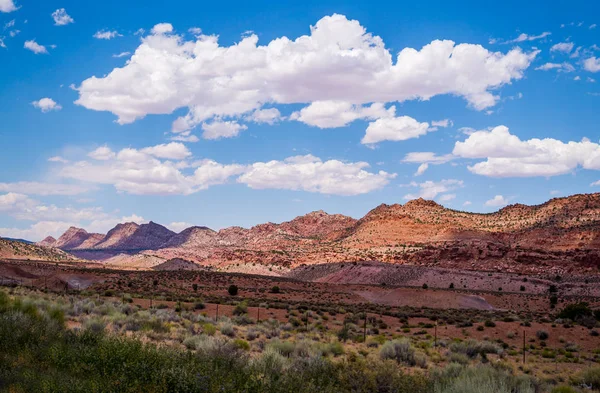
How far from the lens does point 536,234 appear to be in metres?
100

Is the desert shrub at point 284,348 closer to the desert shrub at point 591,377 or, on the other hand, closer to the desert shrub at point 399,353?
the desert shrub at point 399,353

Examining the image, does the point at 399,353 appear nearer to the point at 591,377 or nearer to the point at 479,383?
the point at 591,377

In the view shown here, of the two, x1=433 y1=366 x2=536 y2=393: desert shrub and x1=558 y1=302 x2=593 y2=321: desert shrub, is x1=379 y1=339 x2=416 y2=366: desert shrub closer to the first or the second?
x1=433 y1=366 x2=536 y2=393: desert shrub

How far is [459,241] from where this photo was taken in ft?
347

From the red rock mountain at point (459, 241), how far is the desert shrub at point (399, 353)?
250 ft

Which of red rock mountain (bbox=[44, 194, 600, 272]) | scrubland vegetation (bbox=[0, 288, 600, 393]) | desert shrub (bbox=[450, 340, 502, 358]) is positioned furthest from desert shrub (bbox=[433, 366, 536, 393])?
red rock mountain (bbox=[44, 194, 600, 272])

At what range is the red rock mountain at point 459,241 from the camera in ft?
300

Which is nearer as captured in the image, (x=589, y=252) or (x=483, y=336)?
(x=483, y=336)

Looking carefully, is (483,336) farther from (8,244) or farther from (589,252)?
(8,244)

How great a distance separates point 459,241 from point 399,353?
9161cm

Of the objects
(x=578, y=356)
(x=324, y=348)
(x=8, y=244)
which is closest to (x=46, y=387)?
(x=324, y=348)

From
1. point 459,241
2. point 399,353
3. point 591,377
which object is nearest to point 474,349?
point 399,353

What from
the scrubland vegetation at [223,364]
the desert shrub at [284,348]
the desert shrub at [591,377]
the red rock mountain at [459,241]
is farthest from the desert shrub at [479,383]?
the red rock mountain at [459,241]

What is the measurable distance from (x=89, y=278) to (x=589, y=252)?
7664 cm
